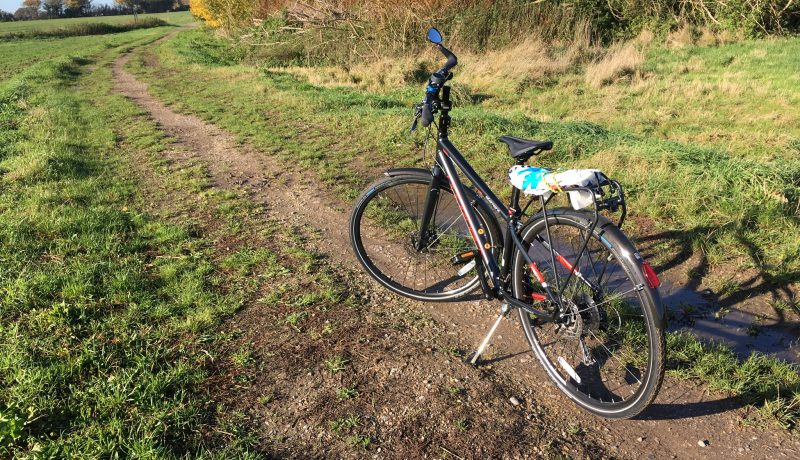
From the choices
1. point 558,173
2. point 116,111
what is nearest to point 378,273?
point 558,173

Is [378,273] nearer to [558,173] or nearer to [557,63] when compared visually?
[558,173]

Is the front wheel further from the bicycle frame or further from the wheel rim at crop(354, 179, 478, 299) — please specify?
the wheel rim at crop(354, 179, 478, 299)

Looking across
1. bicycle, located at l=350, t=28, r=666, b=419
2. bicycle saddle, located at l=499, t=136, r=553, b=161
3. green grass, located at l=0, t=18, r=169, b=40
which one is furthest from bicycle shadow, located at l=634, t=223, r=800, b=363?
green grass, located at l=0, t=18, r=169, b=40

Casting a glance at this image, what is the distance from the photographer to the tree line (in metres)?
70.4

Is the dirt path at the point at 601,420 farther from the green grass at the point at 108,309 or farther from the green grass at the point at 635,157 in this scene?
the green grass at the point at 108,309

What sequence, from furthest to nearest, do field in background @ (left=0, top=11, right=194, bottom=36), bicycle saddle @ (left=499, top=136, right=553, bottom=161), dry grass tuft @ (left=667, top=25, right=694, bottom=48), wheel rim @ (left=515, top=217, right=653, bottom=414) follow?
field in background @ (left=0, top=11, right=194, bottom=36) < dry grass tuft @ (left=667, top=25, right=694, bottom=48) < bicycle saddle @ (left=499, top=136, right=553, bottom=161) < wheel rim @ (left=515, top=217, right=653, bottom=414)

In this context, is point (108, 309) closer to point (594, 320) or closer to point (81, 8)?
point (594, 320)

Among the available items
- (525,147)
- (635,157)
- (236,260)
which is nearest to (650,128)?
(635,157)

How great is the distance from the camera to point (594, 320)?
8.62 feet

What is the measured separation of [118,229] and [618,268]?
14.1ft

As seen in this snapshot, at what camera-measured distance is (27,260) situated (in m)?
3.90

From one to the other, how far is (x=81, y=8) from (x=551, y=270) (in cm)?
9471

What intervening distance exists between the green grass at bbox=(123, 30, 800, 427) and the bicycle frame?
2.90ft

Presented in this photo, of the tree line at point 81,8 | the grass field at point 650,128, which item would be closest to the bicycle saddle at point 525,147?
→ the grass field at point 650,128
